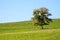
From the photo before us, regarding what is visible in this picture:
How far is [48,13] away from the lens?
7869 cm

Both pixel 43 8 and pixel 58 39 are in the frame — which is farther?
pixel 43 8

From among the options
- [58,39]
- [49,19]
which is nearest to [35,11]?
[49,19]

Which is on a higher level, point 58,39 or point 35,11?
point 35,11

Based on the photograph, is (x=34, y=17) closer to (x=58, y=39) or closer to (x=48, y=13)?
(x=48, y=13)

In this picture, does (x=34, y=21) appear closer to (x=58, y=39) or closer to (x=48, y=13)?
(x=48, y=13)

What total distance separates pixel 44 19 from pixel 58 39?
5505 cm

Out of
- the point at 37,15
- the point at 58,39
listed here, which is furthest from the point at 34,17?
the point at 58,39

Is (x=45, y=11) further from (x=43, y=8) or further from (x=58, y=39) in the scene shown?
(x=58, y=39)

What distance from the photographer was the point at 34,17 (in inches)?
3078

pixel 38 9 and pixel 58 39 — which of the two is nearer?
pixel 58 39

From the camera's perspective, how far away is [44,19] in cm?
7769

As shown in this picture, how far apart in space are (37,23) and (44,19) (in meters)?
3.24

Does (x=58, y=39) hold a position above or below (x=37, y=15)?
Result: below

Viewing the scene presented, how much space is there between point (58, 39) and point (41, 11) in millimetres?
55370
